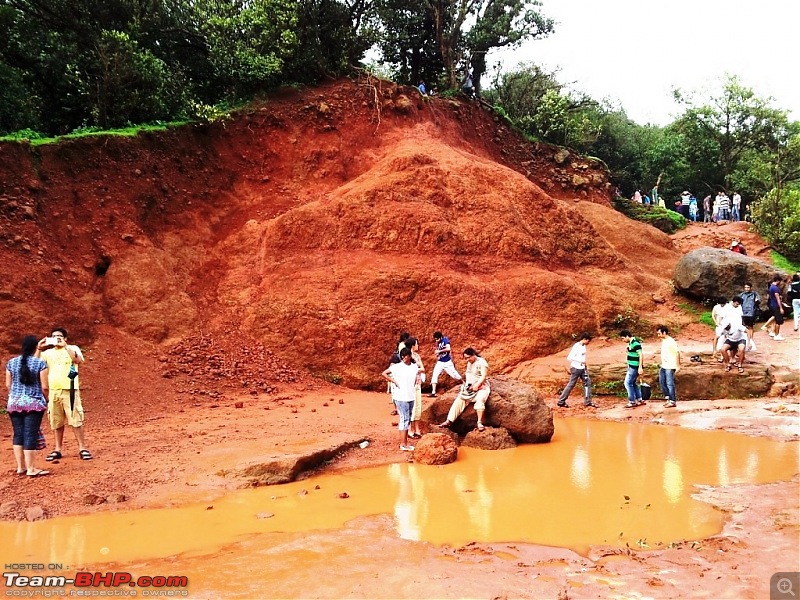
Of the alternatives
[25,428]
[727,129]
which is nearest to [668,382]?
[25,428]

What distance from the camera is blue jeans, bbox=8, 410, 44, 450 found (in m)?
7.13

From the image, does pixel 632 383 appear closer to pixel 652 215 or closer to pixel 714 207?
pixel 652 215

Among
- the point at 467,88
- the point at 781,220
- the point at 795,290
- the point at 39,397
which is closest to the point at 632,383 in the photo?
the point at 795,290

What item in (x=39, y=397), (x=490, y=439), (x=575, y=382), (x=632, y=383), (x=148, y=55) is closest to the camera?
(x=39, y=397)

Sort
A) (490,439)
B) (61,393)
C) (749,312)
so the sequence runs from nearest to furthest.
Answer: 1. (61,393)
2. (490,439)
3. (749,312)

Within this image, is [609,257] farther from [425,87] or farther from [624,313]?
[425,87]

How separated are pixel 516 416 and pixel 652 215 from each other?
61.6ft

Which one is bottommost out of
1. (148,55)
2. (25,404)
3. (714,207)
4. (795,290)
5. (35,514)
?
(35,514)

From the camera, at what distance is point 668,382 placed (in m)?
12.0

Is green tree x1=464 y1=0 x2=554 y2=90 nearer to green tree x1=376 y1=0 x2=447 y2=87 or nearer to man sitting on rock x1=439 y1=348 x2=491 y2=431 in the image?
green tree x1=376 y1=0 x2=447 y2=87

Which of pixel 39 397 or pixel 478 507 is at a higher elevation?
pixel 39 397

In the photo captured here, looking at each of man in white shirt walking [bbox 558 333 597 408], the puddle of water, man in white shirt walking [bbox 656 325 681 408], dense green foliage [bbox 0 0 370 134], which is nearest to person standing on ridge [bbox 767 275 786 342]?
man in white shirt walking [bbox 656 325 681 408]

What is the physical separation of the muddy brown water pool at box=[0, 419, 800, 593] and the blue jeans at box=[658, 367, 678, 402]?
2973 millimetres

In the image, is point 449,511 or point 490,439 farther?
point 490,439
